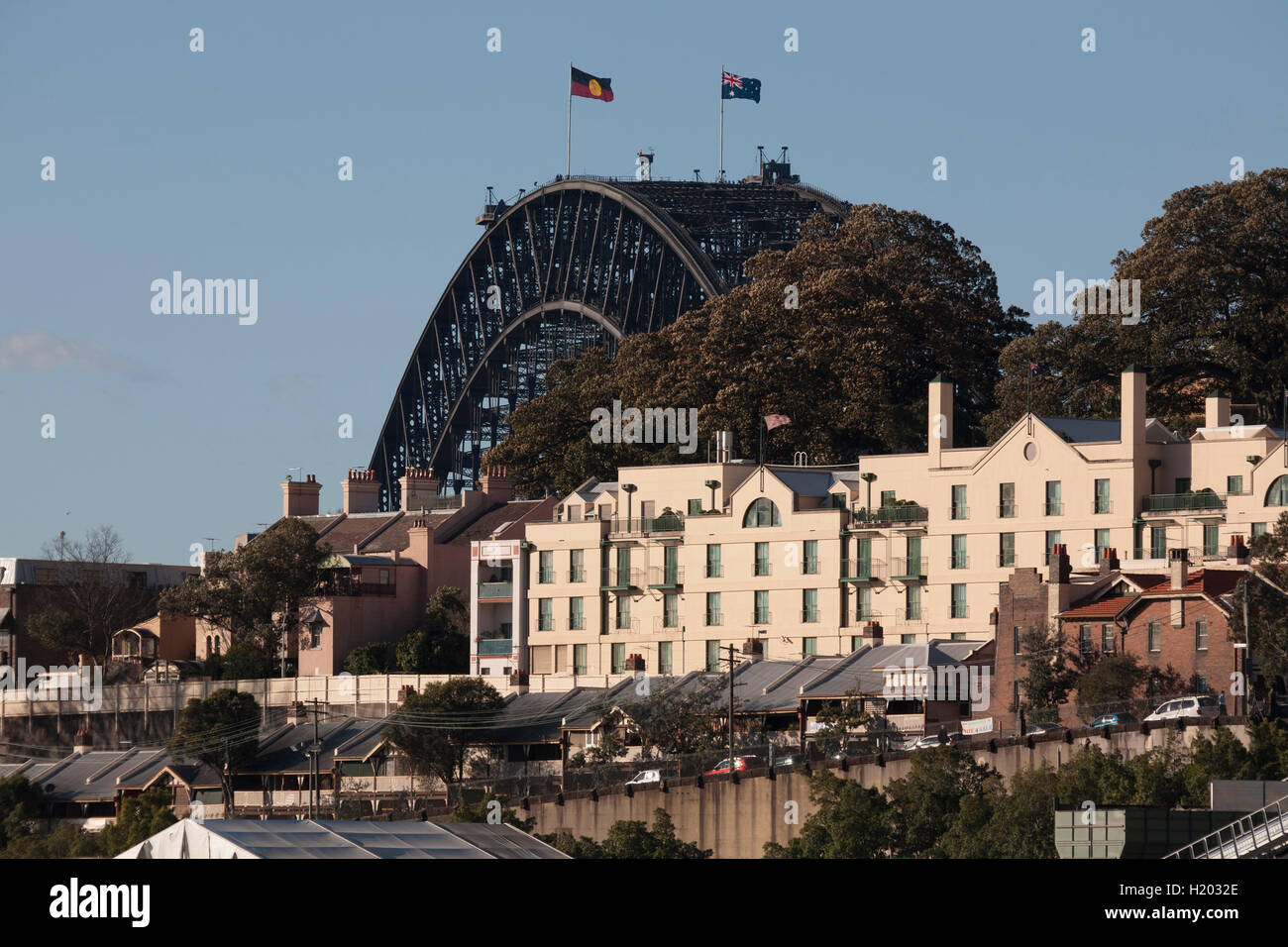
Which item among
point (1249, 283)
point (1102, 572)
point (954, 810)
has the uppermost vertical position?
point (1249, 283)

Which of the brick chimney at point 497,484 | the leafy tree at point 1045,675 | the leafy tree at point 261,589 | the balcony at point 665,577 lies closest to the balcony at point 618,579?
the balcony at point 665,577

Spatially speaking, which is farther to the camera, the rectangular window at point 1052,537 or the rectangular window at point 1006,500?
the rectangular window at point 1006,500

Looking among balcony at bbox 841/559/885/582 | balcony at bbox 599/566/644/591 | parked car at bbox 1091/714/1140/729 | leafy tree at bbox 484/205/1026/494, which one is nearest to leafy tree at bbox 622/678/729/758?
balcony at bbox 841/559/885/582

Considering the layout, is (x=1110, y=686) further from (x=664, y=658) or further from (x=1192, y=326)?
(x=1192, y=326)

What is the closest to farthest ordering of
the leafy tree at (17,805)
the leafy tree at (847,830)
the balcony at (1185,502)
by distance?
the leafy tree at (847,830) → the balcony at (1185,502) → the leafy tree at (17,805)

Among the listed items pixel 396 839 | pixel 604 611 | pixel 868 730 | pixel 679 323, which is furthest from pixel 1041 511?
pixel 396 839

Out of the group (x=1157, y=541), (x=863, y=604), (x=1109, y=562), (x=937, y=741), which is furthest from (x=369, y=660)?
(x=1157, y=541)

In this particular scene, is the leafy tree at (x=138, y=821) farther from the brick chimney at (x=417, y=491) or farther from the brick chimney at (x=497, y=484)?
the brick chimney at (x=417, y=491)
